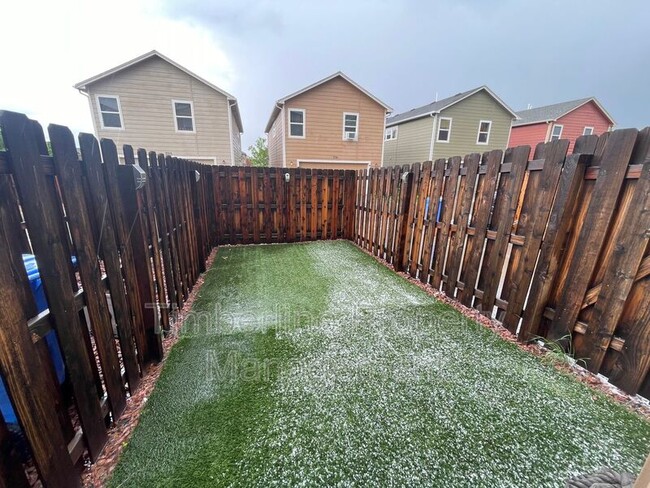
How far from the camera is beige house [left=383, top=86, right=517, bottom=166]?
13.8m

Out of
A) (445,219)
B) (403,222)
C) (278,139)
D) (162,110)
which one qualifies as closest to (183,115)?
(162,110)

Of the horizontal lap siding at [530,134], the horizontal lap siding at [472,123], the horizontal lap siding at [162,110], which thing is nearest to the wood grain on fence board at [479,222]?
the horizontal lap siding at [162,110]

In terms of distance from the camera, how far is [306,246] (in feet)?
20.9

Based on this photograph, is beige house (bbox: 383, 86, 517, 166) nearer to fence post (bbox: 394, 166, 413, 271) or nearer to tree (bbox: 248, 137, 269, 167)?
fence post (bbox: 394, 166, 413, 271)

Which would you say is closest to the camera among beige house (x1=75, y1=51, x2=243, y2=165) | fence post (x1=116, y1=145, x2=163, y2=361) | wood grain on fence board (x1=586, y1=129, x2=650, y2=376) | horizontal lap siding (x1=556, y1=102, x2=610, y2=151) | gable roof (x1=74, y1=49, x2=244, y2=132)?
wood grain on fence board (x1=586, y1=129, x2=650, y2=376)

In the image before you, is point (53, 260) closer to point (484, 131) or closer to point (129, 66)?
point (129, 66)

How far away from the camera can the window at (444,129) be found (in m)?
13.8

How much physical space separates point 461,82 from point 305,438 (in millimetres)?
43818

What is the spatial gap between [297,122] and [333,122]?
5.36ft

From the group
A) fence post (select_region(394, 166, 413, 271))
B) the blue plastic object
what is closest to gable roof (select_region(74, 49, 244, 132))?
fence post (select_region(394, 166, 413, 271))

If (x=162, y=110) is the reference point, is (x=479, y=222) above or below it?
below

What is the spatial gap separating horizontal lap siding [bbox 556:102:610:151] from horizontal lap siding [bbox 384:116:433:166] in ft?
34.0

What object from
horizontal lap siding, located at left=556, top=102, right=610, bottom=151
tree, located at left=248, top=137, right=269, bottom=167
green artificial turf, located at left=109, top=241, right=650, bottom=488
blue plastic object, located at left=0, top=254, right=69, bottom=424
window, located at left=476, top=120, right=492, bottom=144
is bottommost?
green artificial turf, located at left=109, top=241, right=650, bottom=488

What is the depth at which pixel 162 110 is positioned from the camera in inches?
Answer: 394
